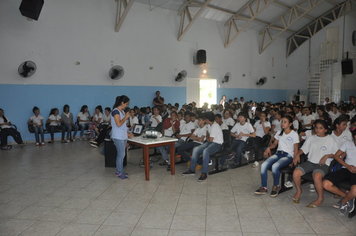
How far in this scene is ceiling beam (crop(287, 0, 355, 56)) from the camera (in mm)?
14680

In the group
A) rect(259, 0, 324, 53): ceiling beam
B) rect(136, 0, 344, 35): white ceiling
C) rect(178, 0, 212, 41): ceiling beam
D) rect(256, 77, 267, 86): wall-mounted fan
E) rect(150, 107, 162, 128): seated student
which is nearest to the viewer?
rect(150, 107, 162, 128): seated student

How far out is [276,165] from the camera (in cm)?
405

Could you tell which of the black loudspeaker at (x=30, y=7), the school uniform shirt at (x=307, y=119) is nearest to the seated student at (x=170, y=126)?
the school uniform shirt at (x=307, y=119)

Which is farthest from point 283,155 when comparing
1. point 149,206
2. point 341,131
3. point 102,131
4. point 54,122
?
point 54,122

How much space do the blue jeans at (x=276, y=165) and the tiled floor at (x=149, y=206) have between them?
27 centimetres

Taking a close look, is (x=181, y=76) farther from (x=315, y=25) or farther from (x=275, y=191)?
(x=315, y=25)

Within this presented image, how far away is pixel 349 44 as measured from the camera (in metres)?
15.2

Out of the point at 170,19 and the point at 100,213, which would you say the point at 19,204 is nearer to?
the point at 100,213

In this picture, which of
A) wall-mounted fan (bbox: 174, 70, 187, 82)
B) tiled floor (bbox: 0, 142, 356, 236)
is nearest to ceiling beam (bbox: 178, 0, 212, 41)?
wall-mounted fan (bbox: 174, 70, 187, 82)

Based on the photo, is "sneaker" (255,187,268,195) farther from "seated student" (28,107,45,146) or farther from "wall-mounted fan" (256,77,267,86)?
"wall-mounted fan" (256,77,267,86)

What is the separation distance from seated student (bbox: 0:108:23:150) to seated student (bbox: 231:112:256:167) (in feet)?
20.1

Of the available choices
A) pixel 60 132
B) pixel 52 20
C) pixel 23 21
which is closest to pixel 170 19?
pixel 52 20

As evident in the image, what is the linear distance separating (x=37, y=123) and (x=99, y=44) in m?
3.39

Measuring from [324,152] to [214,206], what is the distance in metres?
1.69
